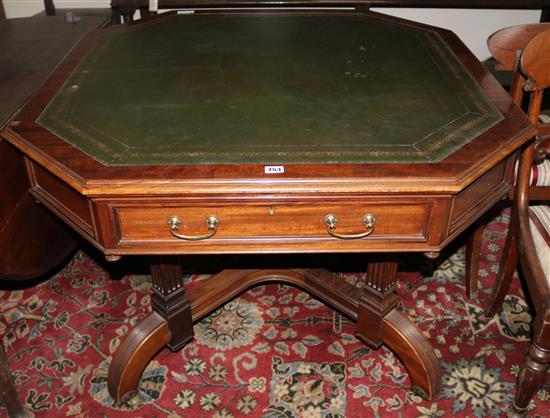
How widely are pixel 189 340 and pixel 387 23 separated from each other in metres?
1.51

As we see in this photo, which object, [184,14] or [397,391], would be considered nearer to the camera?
[397,391]

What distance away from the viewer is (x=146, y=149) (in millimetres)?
1510

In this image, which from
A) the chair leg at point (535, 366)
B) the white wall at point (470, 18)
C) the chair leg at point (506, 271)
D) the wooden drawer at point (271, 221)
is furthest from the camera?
the white wall at point (470, 18)

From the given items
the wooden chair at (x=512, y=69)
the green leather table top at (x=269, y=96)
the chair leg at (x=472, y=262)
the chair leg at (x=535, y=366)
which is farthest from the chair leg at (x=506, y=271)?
the green leather table top at (x=269, y=96)

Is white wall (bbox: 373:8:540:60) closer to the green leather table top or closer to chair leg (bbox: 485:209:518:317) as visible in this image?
the green leather table top

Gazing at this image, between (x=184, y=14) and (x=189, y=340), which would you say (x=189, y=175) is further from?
(x=184, y=14)

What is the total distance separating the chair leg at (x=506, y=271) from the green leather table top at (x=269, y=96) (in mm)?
638

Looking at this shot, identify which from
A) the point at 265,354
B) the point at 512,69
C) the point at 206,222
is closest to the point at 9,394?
the point at 265,354

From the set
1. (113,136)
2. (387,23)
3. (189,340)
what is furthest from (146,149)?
(387,23)

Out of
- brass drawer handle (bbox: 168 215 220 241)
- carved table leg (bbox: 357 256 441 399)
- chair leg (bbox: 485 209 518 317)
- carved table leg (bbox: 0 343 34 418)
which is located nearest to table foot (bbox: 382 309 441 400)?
carved table leg (bbox: 357 256 441 399)

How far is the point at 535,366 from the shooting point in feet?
5.90

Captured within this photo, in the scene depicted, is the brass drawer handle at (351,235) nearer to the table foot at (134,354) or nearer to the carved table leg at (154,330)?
the carved table leg at (154,330)

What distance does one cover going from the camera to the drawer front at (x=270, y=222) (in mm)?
1469

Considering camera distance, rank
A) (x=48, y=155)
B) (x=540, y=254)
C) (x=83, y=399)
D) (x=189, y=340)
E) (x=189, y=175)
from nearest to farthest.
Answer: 1. (x=189, y=175)
2. (x=48, y=155)
3. (x=540, y=254)
4. (x=83, y=399)
5. (x=189, y=340)
